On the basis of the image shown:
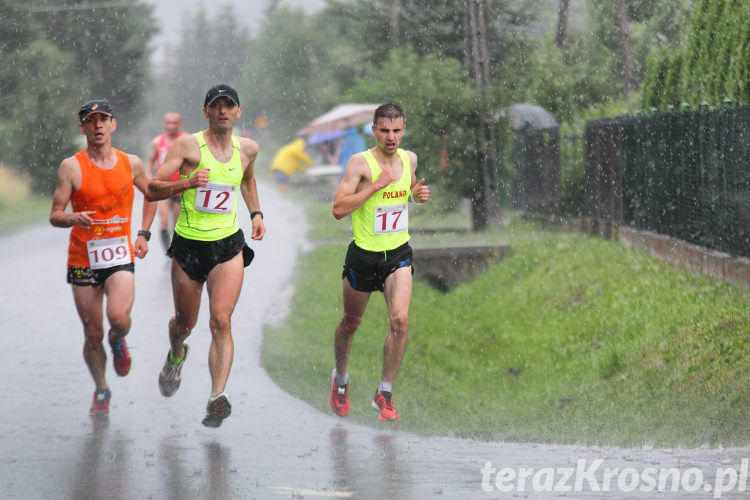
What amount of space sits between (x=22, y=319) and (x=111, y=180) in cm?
606

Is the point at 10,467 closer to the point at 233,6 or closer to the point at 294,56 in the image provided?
the point at 294,56

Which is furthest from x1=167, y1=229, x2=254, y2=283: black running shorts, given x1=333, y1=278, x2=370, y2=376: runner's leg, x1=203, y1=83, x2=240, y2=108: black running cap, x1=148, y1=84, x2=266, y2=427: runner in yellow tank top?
x1=203, y1=83, x2=240, y2=108: black running cap

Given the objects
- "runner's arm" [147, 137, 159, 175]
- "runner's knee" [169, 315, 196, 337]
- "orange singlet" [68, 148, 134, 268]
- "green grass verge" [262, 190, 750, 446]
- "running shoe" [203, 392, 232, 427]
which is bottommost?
"green grass verge" [262, 190, 750, 446]

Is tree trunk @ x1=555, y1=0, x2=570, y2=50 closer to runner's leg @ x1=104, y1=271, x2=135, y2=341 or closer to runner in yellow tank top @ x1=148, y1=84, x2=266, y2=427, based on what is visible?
runner's leg @ x1=104, y1=271, x2=135, y2=341

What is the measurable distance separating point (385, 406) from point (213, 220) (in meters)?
1.70

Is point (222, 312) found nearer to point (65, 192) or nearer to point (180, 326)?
point (180, 326)

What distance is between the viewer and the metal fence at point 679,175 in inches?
457

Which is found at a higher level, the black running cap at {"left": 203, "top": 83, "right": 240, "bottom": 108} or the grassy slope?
the black running cap at {"left": 203, "top": 83, "right": 240, "bottom": 108}

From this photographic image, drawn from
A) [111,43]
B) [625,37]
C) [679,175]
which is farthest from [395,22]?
[679,175]

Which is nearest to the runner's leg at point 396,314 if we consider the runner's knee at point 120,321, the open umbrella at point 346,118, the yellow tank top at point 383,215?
the yellow tank top at point 383,215

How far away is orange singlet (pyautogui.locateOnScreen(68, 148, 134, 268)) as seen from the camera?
786cm

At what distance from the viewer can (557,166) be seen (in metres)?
21.8

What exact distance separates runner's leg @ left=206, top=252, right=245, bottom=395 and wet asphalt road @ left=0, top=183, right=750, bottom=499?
519 millimetres

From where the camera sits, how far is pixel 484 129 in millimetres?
23078
